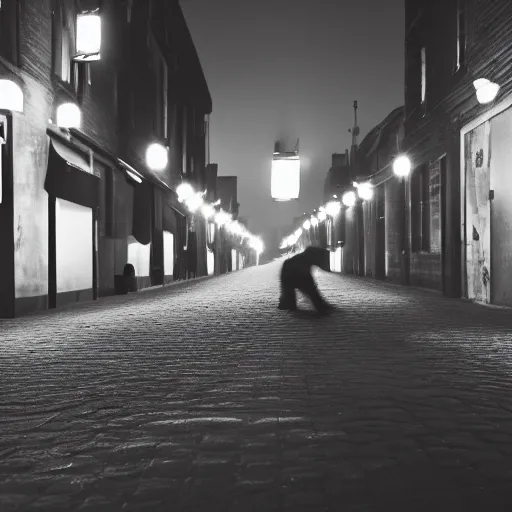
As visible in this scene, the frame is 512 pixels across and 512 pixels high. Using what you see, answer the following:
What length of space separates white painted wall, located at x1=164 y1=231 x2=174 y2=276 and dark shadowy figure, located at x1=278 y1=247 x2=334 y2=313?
1499cm

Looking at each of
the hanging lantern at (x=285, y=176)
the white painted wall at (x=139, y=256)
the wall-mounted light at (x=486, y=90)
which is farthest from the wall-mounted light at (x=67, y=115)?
the hanging lantern at (x=285, y=176)

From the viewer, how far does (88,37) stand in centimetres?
1314

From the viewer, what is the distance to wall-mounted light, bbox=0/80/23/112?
980 centimetres

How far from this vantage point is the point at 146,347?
6.96 metres

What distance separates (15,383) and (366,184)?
23.5 metres

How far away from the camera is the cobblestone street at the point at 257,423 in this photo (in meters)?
2.69

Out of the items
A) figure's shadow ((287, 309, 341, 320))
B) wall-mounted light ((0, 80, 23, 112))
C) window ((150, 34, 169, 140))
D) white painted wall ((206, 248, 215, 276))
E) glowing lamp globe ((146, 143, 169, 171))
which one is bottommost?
figure's shadow ((287, 309, 341, 320))

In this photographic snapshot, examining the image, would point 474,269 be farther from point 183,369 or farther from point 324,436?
point 324,436

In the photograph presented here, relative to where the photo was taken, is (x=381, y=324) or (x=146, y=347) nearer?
(x=146, y=347)

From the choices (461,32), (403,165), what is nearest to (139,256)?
(403,165)

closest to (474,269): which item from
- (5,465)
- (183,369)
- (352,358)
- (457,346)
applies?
(457,346)

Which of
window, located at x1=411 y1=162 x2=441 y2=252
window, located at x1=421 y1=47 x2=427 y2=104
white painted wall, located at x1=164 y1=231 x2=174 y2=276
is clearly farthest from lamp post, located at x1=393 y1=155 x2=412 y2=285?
white painted wall, located at x1=164 y1=231 x2=174 y2=276

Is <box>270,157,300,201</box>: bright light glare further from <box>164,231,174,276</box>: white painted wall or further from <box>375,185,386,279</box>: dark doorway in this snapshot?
<box>164,231,174,276</box>: white painted wall

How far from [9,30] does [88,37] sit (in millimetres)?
2718
